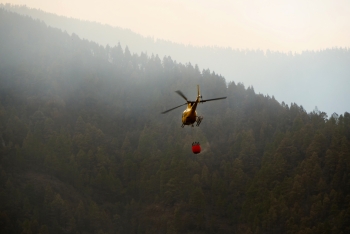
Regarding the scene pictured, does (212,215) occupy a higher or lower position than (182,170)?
lower

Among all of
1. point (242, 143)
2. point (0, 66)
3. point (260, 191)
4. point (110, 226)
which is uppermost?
point (0, 66)

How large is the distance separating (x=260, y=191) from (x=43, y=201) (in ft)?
156

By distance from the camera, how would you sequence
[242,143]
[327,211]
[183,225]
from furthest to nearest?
[242,143]
[183,225]
[327,211]

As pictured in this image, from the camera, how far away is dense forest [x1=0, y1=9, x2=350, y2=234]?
110000 mm

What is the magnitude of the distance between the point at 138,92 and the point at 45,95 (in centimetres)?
3404

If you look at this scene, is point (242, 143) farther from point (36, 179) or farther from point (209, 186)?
point (36, 179)

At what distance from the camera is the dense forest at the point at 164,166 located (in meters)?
110

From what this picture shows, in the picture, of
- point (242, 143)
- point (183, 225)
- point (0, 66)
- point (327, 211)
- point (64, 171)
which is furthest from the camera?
point (0, 66)

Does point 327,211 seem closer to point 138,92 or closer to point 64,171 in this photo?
point 64,171

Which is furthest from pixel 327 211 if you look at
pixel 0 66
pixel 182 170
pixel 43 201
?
pixel 0 66

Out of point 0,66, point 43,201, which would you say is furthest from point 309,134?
point 0,66

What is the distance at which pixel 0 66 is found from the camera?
188 metres

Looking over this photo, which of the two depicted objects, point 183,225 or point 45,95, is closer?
point 183,225

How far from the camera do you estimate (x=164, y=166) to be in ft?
433
